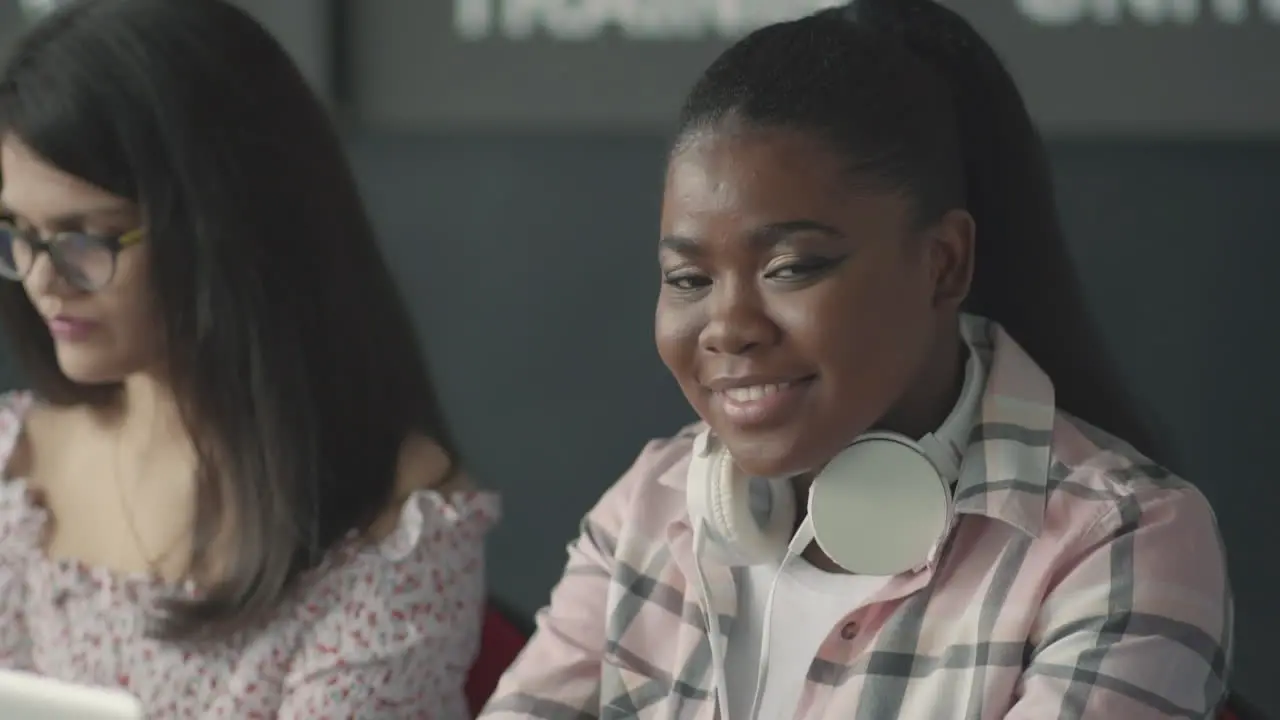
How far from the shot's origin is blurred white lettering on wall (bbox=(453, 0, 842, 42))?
1835 mm

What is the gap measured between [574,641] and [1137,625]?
20.4 inches

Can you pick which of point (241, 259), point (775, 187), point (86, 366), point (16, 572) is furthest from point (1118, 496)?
point (16, 572)

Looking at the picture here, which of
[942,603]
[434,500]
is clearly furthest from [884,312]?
[434,500]

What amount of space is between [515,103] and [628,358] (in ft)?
1.17

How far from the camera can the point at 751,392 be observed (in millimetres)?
1164

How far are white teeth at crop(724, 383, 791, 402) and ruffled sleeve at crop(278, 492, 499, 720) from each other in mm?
438

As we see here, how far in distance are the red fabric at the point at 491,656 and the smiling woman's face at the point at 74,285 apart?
472mm

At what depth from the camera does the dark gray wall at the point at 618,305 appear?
173 centimetres

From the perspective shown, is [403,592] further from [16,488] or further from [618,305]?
[618,305]

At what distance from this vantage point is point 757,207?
1.14 m

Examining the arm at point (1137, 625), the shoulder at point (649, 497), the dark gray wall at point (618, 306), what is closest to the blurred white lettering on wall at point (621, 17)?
the dark gray wall at point (618, 306)

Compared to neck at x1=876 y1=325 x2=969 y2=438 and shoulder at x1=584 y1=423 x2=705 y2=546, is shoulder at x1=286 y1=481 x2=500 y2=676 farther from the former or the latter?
neck at x1=876 y1=325 x2=969 y2=438

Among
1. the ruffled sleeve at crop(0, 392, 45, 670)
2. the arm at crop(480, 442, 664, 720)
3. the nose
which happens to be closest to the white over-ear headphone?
the nose

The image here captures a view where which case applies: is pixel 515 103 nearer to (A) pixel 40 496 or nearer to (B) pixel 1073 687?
(A) pixel 40 496
